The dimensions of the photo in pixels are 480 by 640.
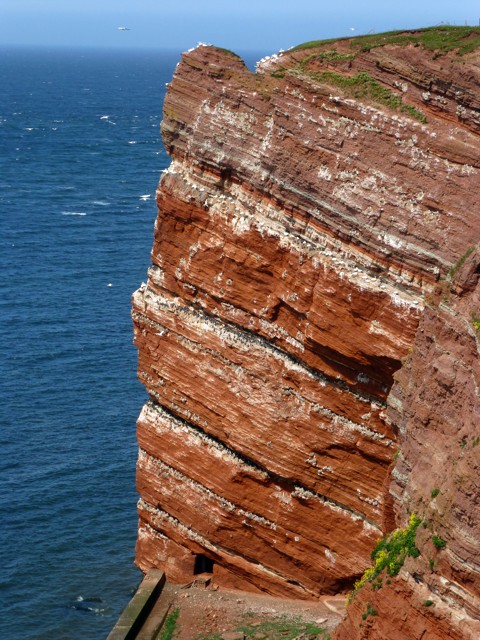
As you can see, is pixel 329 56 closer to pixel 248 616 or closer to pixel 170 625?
pixel 248 616

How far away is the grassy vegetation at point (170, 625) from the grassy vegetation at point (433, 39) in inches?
727

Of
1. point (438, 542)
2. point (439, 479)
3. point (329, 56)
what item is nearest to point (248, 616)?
point (439, 479)

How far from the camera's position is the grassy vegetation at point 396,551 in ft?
76.9

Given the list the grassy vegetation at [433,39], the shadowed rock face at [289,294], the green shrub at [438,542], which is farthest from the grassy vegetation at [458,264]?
the green shrub at [438,542]

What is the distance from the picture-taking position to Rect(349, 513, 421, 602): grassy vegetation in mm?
23438

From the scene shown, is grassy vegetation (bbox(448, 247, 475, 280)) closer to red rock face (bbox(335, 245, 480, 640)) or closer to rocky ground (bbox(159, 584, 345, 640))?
red rock face (bbox(335, 245, 480, 640))

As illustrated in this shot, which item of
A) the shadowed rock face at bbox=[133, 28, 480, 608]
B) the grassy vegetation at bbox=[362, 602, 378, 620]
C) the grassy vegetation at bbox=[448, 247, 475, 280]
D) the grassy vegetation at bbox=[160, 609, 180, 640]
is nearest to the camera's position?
the grassy vegetation at bbox=[362, 602, 378, 620]

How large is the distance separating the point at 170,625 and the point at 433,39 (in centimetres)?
1955

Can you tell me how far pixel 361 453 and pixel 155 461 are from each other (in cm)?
835

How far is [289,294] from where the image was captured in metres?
32.0

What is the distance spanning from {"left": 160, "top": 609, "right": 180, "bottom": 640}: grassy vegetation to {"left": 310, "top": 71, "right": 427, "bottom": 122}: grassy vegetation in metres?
17.3

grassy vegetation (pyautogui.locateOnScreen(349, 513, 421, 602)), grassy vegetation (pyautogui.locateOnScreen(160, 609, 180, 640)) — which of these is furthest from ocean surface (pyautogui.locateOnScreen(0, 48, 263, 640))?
grassy vegetation (pyautogui.locateOnScreen(349, 513, 421, 602))

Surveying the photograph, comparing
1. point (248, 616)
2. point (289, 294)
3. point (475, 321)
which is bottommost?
point (248, 616)

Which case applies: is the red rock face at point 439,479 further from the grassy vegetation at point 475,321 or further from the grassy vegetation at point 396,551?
the grassy vegetation at point 396,551
